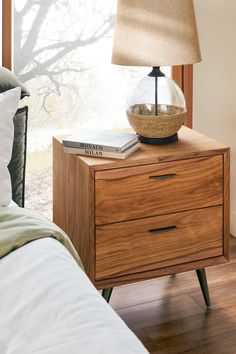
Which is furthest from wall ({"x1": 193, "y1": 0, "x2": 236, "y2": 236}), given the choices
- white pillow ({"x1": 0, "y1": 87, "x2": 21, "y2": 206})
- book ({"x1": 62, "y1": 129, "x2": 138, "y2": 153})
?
white pillow ({"x1": 0, "y1": 87, "x2": 21, "y2": 206})

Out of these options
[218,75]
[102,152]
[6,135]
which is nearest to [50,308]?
[6,135]

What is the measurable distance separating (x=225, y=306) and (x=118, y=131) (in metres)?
0.81

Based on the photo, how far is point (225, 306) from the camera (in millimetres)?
2441

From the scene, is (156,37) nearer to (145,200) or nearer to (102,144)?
(102,144)

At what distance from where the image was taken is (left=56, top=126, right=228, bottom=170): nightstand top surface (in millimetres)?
2102

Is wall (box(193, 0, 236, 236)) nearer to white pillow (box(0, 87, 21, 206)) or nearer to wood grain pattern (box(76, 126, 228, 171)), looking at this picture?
wood grain pattern (box(76, 126, 228, 171))

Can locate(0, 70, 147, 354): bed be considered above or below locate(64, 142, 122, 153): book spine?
below

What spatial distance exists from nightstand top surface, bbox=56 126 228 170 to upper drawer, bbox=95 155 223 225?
0.02m

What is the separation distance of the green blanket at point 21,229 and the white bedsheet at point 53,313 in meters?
0.05

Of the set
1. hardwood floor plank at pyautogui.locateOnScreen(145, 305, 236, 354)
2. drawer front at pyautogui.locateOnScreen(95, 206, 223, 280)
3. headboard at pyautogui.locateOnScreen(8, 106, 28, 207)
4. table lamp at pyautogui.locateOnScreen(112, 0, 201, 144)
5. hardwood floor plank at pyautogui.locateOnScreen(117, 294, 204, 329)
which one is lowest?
hardwood floor plank at pyautogui.locateOnScreen(145, 305, 236, 354)

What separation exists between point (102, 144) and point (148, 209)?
0.28 meters

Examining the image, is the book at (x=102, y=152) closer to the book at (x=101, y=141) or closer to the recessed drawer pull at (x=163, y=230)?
the book at (x=101, y=141)

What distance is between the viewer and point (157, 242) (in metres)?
2.23

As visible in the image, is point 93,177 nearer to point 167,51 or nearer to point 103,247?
point 103,247
